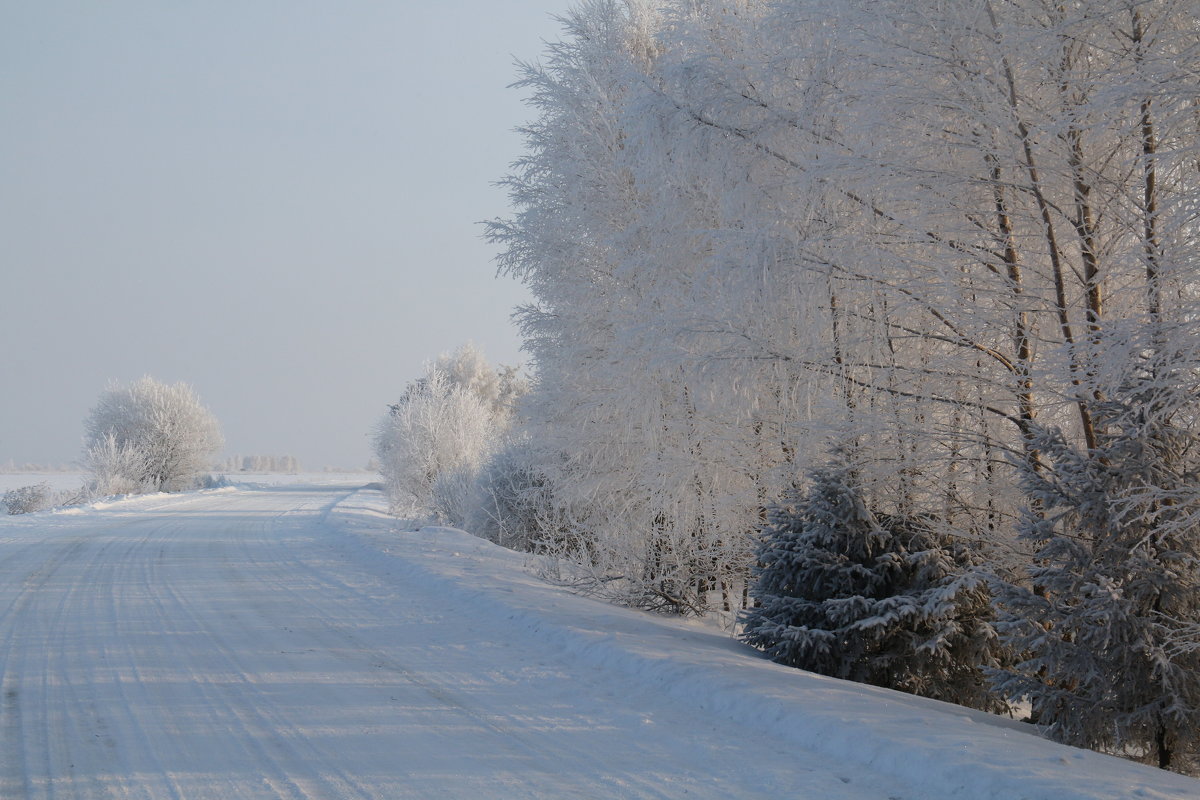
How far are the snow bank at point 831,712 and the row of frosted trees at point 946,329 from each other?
1009 mm

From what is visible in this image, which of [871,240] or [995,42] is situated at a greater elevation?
[995,42]

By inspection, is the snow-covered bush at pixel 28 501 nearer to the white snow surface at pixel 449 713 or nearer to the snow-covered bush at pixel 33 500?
the snow-covered bush at pixel 33 500

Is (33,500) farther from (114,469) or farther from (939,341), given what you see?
(939,341)

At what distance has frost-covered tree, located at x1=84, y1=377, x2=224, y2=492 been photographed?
45875mm

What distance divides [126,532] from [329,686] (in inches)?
576

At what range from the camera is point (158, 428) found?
46094mm

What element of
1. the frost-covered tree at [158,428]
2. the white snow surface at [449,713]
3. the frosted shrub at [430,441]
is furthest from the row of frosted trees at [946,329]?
the frost-covered tree at [158,428]

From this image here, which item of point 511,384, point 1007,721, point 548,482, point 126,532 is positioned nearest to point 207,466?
point 511,384

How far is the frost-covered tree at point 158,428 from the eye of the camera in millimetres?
45875

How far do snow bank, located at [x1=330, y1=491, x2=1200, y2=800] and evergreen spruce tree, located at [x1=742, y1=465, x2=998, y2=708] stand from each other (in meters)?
0.61

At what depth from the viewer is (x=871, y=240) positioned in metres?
7.55

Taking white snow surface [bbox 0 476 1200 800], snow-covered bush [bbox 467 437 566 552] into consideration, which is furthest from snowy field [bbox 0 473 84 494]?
white snow surface [bbox 0 476 1200 800]

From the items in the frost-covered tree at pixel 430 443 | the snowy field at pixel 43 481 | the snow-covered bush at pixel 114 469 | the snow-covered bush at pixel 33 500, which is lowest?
the snowy field at pixel 43 481

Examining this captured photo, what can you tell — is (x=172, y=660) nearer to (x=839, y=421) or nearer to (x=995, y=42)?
(x=839, y=421)
